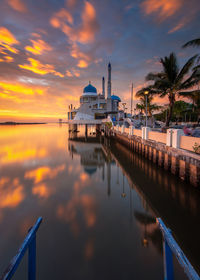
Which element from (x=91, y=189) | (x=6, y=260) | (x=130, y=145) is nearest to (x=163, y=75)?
(x=130, y=145)

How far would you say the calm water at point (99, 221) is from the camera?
436cm

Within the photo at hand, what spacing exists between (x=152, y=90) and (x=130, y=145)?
9504 mm

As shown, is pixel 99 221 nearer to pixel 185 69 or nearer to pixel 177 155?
pixel 177 155

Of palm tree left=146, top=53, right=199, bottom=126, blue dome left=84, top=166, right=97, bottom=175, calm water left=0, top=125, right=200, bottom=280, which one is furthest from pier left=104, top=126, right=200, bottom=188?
palm tree left=146, top=53, right=199, bottom=126

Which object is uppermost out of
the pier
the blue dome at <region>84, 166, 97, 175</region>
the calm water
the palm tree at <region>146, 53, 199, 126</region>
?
the palm tree at <region>146, 53, 199, 126</region>

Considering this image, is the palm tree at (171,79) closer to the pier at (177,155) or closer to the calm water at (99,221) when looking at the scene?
the pier at (177,155)

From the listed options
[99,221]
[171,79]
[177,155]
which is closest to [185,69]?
[171,79]

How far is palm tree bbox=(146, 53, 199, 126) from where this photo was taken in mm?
19062

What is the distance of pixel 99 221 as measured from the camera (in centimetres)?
653

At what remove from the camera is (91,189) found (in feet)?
34.4

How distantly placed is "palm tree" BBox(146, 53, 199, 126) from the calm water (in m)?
13.4

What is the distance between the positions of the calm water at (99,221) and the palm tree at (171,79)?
13.4m

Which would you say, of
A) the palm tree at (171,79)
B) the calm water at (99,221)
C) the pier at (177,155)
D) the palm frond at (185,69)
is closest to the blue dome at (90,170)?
the calm water at (99,221)

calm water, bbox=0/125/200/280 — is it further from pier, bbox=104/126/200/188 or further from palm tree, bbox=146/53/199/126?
palm tree, bbox=146/53/199/126
